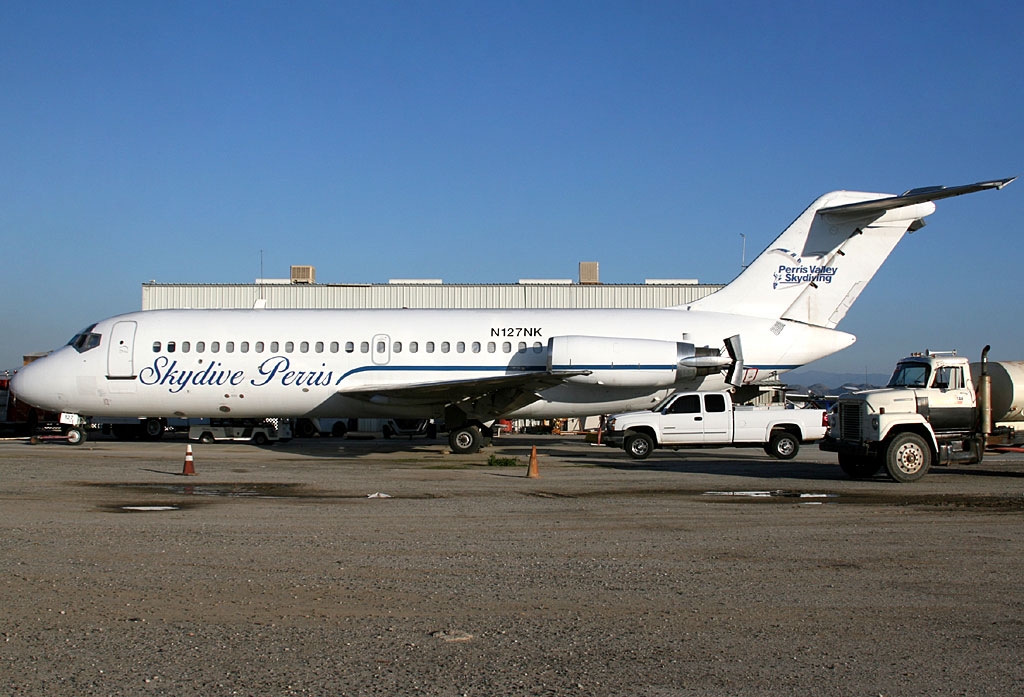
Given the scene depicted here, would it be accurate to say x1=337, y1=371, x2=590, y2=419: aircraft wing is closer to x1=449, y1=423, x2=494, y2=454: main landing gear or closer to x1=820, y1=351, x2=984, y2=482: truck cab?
x1=449, y1=423, x2=494, y2=454: main landing gear

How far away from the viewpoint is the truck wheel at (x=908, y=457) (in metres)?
17.2

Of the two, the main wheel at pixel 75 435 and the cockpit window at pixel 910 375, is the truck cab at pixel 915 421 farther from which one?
the main wheel at pixel 75 435

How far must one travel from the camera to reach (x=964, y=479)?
1845 centimetres

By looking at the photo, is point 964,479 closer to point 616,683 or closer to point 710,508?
point 710,508

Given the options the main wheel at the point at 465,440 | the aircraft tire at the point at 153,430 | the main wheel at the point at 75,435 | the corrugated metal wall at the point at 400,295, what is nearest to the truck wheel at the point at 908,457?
the main wheel at the point at 465,440

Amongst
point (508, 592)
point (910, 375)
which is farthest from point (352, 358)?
point (508, 592)

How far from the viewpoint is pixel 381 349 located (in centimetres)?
2533

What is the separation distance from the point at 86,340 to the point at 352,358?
293 inches

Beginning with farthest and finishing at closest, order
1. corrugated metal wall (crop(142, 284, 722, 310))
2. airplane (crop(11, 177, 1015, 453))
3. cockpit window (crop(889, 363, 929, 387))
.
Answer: corrugated metal wall (crop(142, 284, 722, 310)) → airplane (crop(11, 177, 1015, 453)) → cockpit window (crop(889, 363, 929, 387))

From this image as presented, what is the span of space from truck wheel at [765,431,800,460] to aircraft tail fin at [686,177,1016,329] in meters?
3.18

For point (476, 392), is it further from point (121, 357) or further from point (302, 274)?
point (302, 274)

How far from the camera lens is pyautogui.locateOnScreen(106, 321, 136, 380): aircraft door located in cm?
2564

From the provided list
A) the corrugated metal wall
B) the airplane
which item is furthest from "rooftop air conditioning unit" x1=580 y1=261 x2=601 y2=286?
the airplane

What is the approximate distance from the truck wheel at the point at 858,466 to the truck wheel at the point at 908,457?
1.61ft
